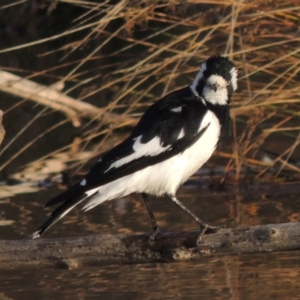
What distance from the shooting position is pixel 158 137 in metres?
4.61

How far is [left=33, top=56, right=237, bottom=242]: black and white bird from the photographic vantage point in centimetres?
448

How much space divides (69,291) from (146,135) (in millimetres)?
867

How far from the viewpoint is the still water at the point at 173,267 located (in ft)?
15.6

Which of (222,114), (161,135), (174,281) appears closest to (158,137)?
(161,135)

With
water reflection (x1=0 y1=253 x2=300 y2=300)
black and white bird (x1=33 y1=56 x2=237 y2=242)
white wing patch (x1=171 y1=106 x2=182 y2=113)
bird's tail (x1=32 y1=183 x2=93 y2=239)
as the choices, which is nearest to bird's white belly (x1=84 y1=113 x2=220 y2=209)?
black and white bird (x1=33 y1=56 x2=237 y2=242)

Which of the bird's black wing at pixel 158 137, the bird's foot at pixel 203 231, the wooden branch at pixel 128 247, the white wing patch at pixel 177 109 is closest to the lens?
the wooden branch at pixel 128 247

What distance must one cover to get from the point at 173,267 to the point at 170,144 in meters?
0.89

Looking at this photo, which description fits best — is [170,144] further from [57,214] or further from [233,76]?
[57,214]

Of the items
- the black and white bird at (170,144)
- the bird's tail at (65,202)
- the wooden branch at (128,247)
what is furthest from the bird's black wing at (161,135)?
the wooden branch at (128,247)

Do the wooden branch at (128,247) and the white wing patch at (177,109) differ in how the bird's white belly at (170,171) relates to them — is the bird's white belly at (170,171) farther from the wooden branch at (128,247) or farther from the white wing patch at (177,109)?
the wooden branch at (128,247)

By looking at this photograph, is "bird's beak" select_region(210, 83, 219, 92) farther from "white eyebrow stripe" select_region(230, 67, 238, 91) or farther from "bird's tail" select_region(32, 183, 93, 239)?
"bird's tail" select_region(32, 183, 93, 239)

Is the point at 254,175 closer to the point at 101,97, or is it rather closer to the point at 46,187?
the point at 46,187

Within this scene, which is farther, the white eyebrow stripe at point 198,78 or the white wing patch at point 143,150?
the white eyebrow stripe at point 198,78

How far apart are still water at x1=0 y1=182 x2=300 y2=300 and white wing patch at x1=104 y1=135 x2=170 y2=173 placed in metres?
0.66
